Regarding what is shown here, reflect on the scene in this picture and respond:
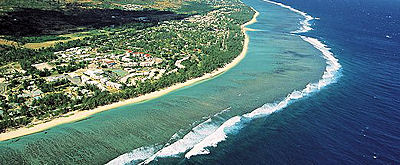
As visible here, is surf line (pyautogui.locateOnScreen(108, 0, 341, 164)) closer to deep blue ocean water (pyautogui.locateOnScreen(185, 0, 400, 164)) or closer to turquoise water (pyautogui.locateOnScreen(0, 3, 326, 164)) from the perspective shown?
turquoise water (pyautogui.locateOnScreen(0, 3, 326, 164))

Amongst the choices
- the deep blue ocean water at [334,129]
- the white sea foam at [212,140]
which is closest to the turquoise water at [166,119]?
the white sea foam at [212,140]

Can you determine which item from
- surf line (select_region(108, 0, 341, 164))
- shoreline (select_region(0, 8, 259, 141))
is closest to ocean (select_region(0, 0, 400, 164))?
surf line (select_region(108, 0, 341, 164))

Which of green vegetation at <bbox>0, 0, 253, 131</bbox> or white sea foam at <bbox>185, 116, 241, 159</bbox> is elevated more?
green vegetation at <bbox>0, 0, 253, 131</bbox>

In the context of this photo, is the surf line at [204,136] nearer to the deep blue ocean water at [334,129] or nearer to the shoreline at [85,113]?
Answer: the deep blue ocean water at [334,129]

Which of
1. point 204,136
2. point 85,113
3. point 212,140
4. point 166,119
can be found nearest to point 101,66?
point 85,113

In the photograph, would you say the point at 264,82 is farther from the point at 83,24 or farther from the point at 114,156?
the point at 83,24

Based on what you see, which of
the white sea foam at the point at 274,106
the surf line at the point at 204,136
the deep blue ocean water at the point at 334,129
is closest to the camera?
the surf line at the point at 204,136
